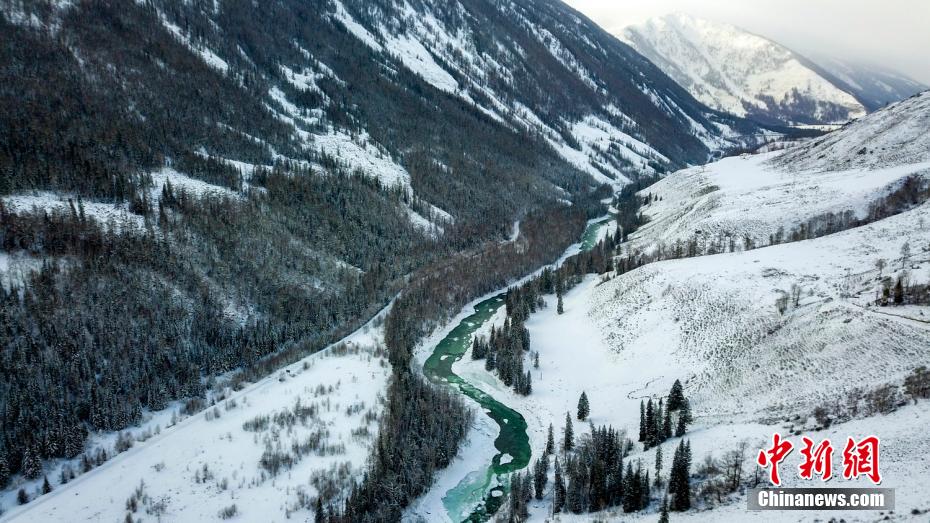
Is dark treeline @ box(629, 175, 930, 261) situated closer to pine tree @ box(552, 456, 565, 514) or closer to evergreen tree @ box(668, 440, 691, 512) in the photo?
evergreen tree @ box(668, 440, 691, 512)

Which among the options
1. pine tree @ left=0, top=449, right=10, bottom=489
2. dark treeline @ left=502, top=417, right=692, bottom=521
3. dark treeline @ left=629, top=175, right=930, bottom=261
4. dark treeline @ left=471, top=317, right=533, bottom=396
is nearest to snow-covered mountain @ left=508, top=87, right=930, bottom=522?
dark treeline @ left=629, top=175, right=930, bottom=261

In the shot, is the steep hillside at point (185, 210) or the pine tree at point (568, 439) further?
the steep hillside at point (185, 210)

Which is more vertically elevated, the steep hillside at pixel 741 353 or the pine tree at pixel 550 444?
the steep hillside at pixel 741 353

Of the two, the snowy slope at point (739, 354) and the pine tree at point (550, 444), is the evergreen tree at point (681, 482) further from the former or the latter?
the pine tree at point (550, 444)

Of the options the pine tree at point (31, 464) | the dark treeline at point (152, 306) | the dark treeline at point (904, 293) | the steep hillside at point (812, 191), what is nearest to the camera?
the pine tree at point (31, 464)

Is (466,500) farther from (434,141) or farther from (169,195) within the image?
(434,141)

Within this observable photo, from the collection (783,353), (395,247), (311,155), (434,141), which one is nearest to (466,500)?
(783,353)

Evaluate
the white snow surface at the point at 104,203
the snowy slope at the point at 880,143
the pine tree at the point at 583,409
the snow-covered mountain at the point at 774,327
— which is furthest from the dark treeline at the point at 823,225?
the white snow surface at the point at 104,203
